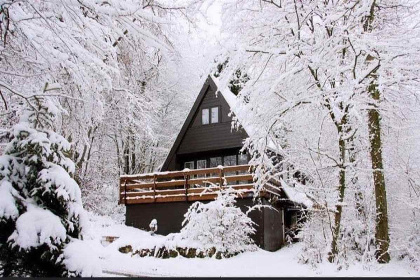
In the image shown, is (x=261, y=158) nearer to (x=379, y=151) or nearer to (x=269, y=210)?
(x=379, y=151)

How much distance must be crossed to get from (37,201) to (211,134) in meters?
14.9

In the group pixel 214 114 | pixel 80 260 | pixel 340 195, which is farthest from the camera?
pixel 214 114

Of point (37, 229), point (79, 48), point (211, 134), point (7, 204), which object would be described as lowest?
point (37, 229)

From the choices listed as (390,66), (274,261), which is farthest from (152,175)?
(390,66)

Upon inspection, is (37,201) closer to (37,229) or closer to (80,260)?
(37,229)

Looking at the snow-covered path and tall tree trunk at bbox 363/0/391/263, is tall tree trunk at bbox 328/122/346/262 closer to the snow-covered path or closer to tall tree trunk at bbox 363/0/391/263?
the snow-covered path

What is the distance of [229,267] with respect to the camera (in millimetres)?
11023

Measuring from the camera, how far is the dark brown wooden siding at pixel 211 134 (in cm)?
1867

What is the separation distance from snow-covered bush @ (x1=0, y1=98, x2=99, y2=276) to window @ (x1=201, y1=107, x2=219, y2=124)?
14.6m

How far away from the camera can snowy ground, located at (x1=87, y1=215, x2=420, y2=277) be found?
29.7 feet

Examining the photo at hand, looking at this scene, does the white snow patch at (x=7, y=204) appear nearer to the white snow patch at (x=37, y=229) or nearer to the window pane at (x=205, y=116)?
the white snow patch at (x=37, y=229)

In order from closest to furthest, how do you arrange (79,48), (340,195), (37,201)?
(79,48) < (37,201) < (340,195)

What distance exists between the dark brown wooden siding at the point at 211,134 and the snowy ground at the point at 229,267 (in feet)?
21.5

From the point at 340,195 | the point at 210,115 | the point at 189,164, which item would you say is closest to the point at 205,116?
the point at 210,115
